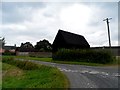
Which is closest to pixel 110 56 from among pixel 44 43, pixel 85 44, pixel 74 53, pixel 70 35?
pixel 74 53

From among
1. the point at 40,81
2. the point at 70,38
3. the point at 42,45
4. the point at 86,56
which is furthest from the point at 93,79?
the point at 42,45

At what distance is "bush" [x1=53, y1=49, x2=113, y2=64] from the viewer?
39.1 meters

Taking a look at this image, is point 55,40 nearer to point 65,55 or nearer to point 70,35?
point 70,35

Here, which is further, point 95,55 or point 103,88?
point 95,55

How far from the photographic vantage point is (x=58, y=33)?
5641 cm

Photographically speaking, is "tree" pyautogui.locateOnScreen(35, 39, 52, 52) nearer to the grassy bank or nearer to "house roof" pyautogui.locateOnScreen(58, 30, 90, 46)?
"house roof" pyautogui.locateOnScreen(58, 30, 90, 46)

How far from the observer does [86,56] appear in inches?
1631

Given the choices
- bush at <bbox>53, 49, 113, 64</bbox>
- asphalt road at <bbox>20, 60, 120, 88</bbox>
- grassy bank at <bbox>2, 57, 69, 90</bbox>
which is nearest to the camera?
asphalt road at <bbox>20, 60, 120, 88</bbox>

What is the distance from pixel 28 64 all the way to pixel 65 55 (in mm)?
16255

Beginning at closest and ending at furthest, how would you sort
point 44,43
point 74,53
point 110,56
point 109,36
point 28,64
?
point 28,64
point 110,56
point 74,53
point 109,36
point 44,43

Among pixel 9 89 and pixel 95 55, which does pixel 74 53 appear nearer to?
pixel 95 55

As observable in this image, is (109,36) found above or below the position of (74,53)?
above

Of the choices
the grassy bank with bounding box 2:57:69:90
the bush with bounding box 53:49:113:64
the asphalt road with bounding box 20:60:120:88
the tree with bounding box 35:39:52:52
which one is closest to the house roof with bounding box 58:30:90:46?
the bush with bounding box 53:49:113:64

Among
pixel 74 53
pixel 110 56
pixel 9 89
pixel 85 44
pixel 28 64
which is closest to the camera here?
pixel 9 89
